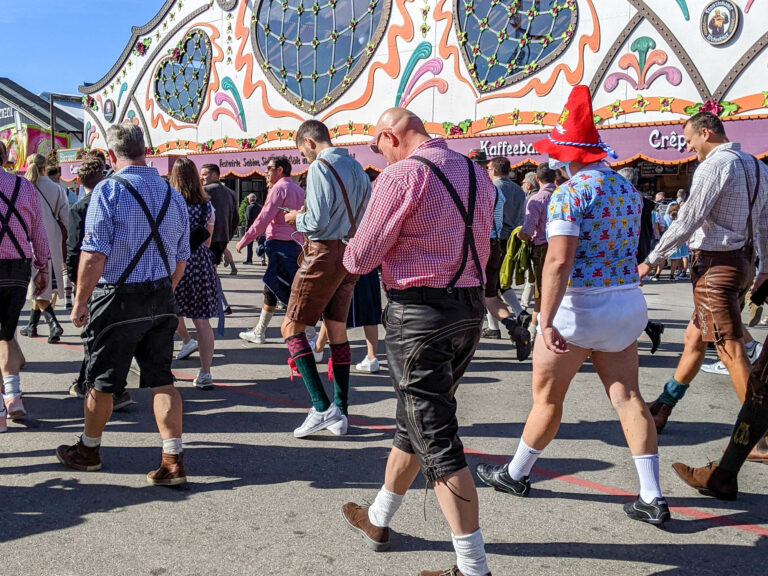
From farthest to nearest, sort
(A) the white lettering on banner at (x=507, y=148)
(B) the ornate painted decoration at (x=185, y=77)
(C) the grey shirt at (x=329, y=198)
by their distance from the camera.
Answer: (B) the ornate painted decoration at (x=185, y=77) → (A) the white lettering on banner at (x=507, y=148) → (C) the grey shirt at (x=329, y=198)

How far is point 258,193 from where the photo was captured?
28453 millimetres

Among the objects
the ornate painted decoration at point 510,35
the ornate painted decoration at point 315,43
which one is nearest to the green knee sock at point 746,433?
the ornate painted decoration at point 510,35

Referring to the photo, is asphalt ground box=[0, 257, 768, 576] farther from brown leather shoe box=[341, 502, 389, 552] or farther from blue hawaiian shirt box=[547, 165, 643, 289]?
blue hawaiian shirt box=[547, 165, 643, 289]

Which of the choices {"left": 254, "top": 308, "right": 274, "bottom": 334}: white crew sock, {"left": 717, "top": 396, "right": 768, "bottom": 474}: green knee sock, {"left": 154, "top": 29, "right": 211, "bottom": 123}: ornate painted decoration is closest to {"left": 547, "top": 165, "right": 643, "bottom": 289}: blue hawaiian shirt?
{"left": 717, "top": 396, "right": 768, "bottom": 474}: green knee sock

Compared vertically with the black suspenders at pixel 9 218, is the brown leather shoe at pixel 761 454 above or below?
below

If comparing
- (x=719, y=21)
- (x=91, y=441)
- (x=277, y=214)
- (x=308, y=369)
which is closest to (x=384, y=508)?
(x=308, y=369)

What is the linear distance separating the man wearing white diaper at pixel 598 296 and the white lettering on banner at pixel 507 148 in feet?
45.1

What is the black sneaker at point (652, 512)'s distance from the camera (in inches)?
129

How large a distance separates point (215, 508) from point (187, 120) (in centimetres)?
2447

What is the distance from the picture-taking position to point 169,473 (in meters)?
3.67

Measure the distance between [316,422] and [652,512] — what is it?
2.09m

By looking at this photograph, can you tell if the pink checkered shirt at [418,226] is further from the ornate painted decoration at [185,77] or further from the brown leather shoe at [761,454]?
the ornate painted decoration at [185,77]

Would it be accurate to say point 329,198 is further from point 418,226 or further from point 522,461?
point 522,461

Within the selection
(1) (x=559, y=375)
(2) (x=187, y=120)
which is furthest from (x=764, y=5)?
(2) (x=187, y=120)
